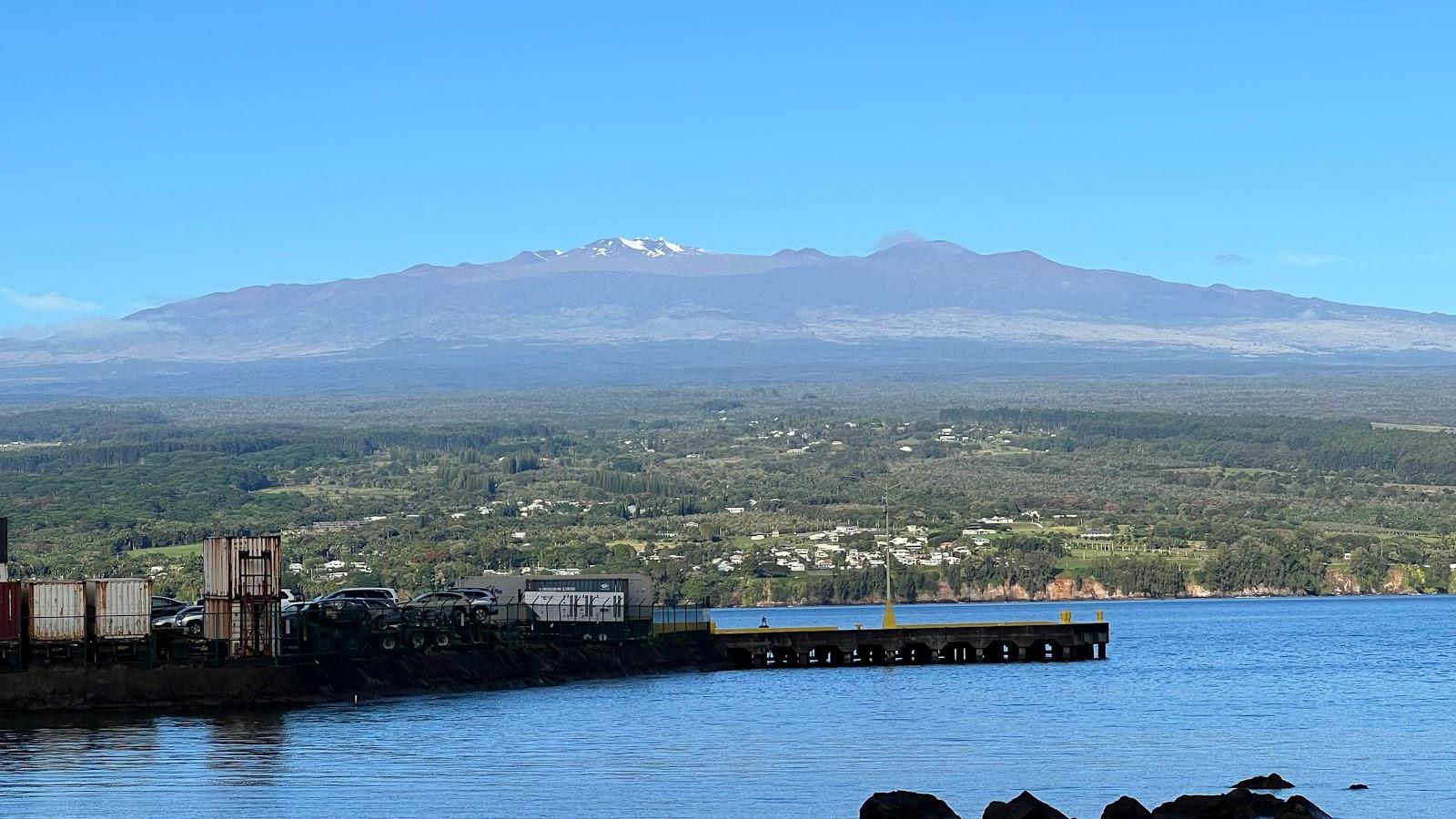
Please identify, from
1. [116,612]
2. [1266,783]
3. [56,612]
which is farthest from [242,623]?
[1266,783]

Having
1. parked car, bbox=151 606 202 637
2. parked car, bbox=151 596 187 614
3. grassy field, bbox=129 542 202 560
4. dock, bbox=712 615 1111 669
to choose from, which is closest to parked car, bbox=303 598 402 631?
parked car, bbox=151 606 202 637

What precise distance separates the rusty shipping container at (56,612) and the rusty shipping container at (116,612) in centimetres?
36

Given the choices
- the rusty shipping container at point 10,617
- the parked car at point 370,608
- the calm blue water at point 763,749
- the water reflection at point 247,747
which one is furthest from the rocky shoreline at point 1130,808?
the parked car at point 370,608

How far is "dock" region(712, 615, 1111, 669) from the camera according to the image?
318ft

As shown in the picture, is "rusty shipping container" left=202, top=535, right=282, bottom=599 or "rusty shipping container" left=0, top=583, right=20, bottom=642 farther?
"rusty shipping container" left=202, top=535, right=282, bottom=599

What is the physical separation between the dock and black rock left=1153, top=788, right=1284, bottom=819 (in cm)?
5362

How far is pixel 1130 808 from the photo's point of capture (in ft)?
133

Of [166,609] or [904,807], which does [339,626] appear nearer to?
[166,609]

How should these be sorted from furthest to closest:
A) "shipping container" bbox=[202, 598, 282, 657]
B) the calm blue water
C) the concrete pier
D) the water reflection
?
the concrete pier < "shipping container" bbox=[202, 598, 282, 657] < the water reflection < the calm blue water

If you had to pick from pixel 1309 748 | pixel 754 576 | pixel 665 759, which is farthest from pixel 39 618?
pixel 754 576

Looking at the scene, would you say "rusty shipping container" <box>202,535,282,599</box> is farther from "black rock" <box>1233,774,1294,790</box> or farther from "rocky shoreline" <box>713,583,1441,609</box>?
A: "rocky shoreline" <box>713,583,1441,609</box>

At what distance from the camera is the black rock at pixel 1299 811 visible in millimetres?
38688

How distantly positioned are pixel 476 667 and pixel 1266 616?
312 ft

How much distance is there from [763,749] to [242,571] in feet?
52.5
